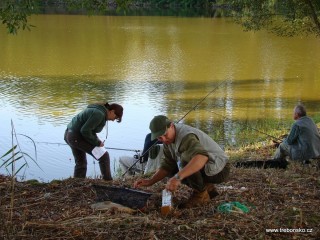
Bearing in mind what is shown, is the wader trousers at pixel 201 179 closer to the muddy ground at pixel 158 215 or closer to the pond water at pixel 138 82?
the muddy ground at pixel 158 215

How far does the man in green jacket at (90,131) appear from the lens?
672 centimetres

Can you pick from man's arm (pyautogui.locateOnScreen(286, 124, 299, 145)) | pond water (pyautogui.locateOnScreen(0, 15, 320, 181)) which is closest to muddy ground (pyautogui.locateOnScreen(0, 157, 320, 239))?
man's arm (pyautogui.locateOnScreen(286, 124, 299, 145))

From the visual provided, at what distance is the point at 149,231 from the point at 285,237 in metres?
1.08

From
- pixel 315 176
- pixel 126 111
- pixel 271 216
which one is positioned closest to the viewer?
pixel 271 216

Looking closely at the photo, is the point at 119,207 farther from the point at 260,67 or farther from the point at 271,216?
the point at 260,67

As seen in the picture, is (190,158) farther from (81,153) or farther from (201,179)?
(81,153)

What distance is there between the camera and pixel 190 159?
4.36 m

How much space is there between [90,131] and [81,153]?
0.69 metres

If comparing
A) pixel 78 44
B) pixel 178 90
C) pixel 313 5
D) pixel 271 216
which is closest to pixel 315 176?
pixel 271 216

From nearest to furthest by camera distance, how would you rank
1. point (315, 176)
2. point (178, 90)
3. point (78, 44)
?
point (315, 176) < point (178, 90) < point (78, 44)

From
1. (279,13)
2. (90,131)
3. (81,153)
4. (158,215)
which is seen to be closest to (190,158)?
(158,215)

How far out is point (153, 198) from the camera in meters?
4.77

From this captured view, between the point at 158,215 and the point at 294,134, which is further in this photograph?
the point at 294,134

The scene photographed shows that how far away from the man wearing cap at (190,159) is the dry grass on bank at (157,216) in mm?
191
